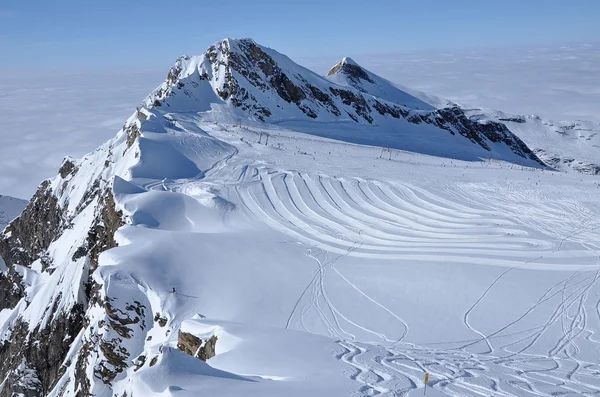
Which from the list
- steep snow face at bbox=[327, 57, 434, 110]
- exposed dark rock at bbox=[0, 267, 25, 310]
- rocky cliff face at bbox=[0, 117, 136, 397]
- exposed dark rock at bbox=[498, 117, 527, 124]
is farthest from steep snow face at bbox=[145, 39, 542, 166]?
exposed dark rock at bbox=[498, 117, 527, 124]

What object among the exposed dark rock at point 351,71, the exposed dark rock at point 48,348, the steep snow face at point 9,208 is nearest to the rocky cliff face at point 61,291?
the exposed dark rock at point 48,348

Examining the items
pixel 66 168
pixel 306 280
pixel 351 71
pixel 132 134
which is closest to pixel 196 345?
pixel 306 280

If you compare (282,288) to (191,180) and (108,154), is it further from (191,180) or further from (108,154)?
(108,154)

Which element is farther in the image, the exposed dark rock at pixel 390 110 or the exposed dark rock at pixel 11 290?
the exposed dark rock at pixel 390 110

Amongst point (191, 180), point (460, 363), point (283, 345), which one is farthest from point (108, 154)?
point (460, 363)

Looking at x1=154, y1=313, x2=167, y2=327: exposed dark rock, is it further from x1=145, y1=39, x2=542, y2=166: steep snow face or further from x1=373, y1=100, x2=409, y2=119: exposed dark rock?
x1=373, y1=100, x2=409, y2=119: exposed dark rock

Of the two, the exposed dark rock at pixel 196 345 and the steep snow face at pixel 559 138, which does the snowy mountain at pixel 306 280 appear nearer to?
the exposed dark rock at pixel 196 345
